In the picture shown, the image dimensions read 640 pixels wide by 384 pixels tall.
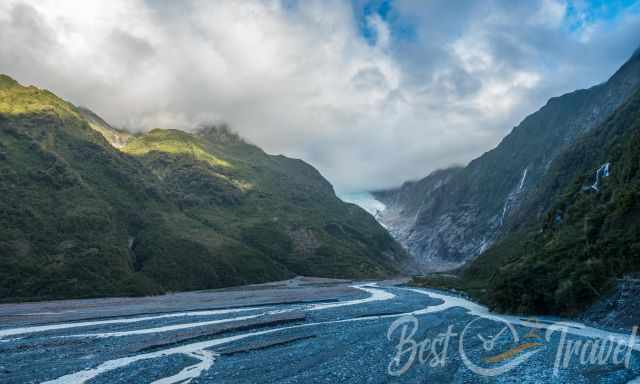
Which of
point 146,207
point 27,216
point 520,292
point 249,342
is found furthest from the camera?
point 146,207

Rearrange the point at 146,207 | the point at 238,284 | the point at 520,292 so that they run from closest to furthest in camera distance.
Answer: the point at 520,292
the point at 238,284
the point at 146,207

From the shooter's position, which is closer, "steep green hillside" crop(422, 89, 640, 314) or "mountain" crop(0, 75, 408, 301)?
"steep green hillside" crop(422, 89, 640, 314)

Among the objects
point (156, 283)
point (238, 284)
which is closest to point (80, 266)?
point (156, 283)

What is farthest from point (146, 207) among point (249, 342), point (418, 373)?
point (418, 373)

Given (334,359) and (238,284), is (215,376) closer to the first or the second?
(334,359)

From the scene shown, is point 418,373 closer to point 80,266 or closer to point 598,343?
point 598,343

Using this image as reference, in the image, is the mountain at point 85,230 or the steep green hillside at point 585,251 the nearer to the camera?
the steep green hillside at point 585,251

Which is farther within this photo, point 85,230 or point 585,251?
point 85,230

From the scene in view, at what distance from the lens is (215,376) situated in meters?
22.7

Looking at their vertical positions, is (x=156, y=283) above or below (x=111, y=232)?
below

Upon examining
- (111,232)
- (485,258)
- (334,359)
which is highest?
(111,232)

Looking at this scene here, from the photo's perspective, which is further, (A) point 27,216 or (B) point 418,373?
(A) point 27,216

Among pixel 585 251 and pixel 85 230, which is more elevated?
pixel 85 230

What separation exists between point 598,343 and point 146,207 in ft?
590
